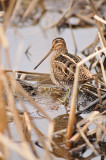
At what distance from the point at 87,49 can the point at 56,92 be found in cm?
188

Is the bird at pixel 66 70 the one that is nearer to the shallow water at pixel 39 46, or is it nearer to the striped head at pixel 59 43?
the striped head at pixel 59 43

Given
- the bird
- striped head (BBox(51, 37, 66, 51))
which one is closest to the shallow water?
the bird

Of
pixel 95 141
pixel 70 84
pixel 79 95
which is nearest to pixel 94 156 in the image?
pixel 95 141

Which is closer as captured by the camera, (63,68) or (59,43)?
(63,68)

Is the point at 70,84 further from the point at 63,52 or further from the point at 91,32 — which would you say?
the point at 91,32

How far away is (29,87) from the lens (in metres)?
4.84

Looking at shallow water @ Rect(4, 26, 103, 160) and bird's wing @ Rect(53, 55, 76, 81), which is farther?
shallow water @ Rect(4, 26, 103, 160)

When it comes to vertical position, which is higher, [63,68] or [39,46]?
[39,46]

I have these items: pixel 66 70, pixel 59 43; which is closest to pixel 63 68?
pixel 66 70

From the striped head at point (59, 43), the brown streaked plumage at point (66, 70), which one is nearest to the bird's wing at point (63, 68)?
the brown streaked plumage at point (66, 70)

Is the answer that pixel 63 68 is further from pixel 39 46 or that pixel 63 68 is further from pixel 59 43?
pixel 39 46

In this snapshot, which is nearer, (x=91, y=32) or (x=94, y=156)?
(x=94, y=156)

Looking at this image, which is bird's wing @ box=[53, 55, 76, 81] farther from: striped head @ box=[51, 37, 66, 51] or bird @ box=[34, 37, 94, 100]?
striped head @ box=[51, 37, 66, 51]

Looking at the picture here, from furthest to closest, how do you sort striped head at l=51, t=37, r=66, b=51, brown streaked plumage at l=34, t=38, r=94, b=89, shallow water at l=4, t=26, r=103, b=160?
striped head at l=51, t=37, r=66, b=51
shallow water at l=4, t=26, r=103, b=160
brown streaked plumage at l=34, t=38, r=94, b=89
